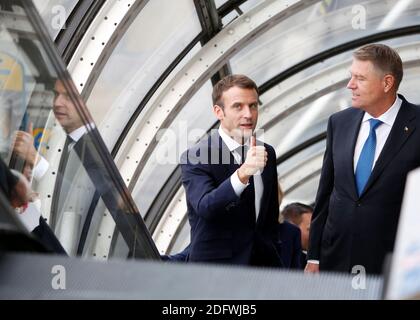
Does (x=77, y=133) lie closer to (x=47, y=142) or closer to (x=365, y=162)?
(x=47, y=142)

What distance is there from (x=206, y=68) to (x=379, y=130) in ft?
18.9

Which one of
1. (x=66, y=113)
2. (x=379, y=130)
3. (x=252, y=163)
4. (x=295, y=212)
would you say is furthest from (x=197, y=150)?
(x=295, y=212)

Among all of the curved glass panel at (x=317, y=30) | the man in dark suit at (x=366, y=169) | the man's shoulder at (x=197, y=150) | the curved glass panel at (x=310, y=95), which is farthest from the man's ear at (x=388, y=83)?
the curved glass panel at (x=310, y=95)

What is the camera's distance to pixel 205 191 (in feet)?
16.4

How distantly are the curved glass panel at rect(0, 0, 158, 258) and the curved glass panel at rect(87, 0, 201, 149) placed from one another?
16.2 feet

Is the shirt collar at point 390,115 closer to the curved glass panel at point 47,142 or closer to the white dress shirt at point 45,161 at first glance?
the curved glass panel at point 47,142

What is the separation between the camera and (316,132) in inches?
611

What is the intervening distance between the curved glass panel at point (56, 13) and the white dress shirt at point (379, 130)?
3.52 m

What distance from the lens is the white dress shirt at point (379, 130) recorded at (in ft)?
16.9

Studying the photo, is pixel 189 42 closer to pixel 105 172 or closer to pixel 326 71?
pixel 326 71

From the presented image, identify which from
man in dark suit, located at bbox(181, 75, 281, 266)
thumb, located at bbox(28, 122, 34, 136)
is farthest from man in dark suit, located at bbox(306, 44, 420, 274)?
thumb, located at bbox(28, 122, 34, 136)

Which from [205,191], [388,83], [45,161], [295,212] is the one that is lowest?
[45,161]
